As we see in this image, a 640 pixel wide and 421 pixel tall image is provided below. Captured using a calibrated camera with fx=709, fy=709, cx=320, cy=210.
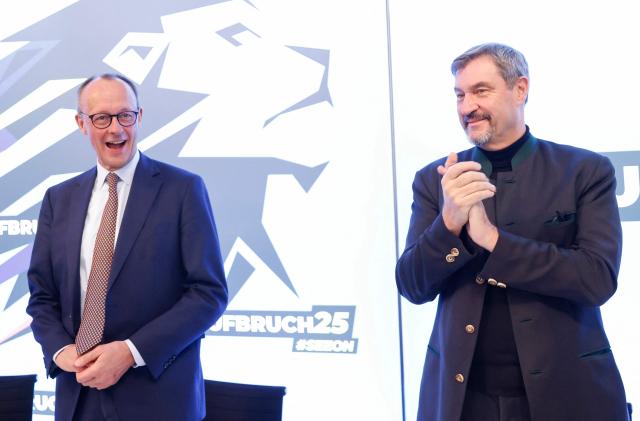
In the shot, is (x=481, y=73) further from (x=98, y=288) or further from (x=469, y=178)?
(x=98, y=288)

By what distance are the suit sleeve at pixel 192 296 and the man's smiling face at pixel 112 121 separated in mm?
271

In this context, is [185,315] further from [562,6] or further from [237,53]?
[562,6]

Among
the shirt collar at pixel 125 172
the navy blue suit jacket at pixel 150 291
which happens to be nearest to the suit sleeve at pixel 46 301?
the navy blue suit jacket at pixel 150 291

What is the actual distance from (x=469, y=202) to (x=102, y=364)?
1.19 m

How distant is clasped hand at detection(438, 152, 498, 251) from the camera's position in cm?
183

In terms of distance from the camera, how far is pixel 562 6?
3.30 meters

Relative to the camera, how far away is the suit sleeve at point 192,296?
7.19 ft

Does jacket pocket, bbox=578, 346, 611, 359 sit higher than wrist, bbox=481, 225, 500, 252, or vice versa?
wrist, bbox=481, 225, 500, 252

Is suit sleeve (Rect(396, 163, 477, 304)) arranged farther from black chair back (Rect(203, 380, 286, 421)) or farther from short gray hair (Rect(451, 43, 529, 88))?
black chair back (Rect(203, 380, 286, 421))

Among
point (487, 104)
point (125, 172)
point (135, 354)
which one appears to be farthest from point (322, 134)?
point (135, 354)

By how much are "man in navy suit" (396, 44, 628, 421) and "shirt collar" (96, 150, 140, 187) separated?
101cm

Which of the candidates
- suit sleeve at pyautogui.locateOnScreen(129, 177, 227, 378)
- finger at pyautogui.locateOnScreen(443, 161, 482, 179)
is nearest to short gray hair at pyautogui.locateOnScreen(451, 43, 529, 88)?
finger at pyautogui.locateOnScreen(443, 161, 482, 179)

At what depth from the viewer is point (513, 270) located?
1851 millimetres

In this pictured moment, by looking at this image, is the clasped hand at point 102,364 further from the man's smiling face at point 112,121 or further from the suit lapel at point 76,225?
the man's smiling face at point 112,121
